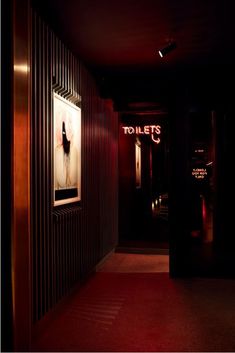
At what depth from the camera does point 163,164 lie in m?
15.4

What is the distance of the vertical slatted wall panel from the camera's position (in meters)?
4.29

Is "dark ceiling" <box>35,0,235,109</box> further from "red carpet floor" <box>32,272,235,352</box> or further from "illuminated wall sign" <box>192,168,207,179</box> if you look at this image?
"illuminated wall sign" <box>192,168,207,179</box>

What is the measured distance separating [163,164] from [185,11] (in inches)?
442

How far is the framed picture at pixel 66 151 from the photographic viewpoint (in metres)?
4.96

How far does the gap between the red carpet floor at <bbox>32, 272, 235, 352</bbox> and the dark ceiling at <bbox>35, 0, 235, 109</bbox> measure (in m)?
3.41

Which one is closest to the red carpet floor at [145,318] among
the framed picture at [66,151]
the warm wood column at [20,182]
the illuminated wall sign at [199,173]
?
the warm wood column at [20,182]

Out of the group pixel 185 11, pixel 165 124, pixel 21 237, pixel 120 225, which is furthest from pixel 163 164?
pixel 21 237

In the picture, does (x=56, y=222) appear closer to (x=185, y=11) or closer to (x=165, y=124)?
(x=185, y=11)

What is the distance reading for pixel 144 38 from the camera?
16.9 feet

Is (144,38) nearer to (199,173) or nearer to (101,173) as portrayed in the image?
(101,173)

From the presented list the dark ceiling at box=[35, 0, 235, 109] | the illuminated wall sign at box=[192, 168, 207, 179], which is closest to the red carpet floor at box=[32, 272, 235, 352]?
the dark ceiling at box=[35, 0, 235, 109]

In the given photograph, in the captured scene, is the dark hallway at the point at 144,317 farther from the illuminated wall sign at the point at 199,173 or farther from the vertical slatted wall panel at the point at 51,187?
the illuminated wall sign at the point at 199,173

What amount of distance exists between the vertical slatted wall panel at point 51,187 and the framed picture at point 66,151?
148 mm

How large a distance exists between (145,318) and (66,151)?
7.94 ft
